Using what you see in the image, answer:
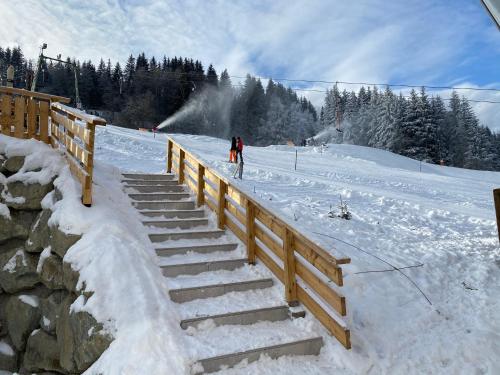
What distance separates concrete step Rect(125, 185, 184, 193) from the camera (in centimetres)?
772

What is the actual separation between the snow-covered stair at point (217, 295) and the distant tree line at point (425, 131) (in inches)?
1723

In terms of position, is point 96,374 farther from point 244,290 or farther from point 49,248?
point 49,248

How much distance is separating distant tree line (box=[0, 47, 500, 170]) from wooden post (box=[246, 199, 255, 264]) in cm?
4731

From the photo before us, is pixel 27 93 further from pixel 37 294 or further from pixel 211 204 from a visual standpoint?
pixel 211 204

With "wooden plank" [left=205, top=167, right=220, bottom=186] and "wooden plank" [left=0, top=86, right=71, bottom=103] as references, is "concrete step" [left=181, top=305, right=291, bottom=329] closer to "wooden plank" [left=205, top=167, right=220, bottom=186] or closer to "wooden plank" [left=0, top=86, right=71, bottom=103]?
"wooden plank" [left=205, top=167, right=220, bottom=186]

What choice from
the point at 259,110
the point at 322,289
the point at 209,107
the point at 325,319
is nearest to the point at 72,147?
the point at 322,289

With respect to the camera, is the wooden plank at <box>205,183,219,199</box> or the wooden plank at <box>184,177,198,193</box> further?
the wooden plank at <box>184,177,198,193</box>

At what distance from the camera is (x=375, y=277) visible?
5.91 m

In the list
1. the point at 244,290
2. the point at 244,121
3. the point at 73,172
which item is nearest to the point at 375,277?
the point at 244,290

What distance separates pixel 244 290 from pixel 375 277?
2.26m

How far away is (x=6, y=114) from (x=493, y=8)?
849 centimetres

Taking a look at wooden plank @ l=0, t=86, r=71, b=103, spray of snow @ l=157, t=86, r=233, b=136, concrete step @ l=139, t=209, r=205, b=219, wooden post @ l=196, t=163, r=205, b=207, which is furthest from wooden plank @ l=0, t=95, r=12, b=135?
spray of snow @ l=157, t=86, r=233, b=136

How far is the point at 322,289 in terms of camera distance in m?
4.48

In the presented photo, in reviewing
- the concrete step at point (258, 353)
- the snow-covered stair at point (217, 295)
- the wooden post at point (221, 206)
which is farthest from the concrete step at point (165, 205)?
the concrete step at point (258, 353)
